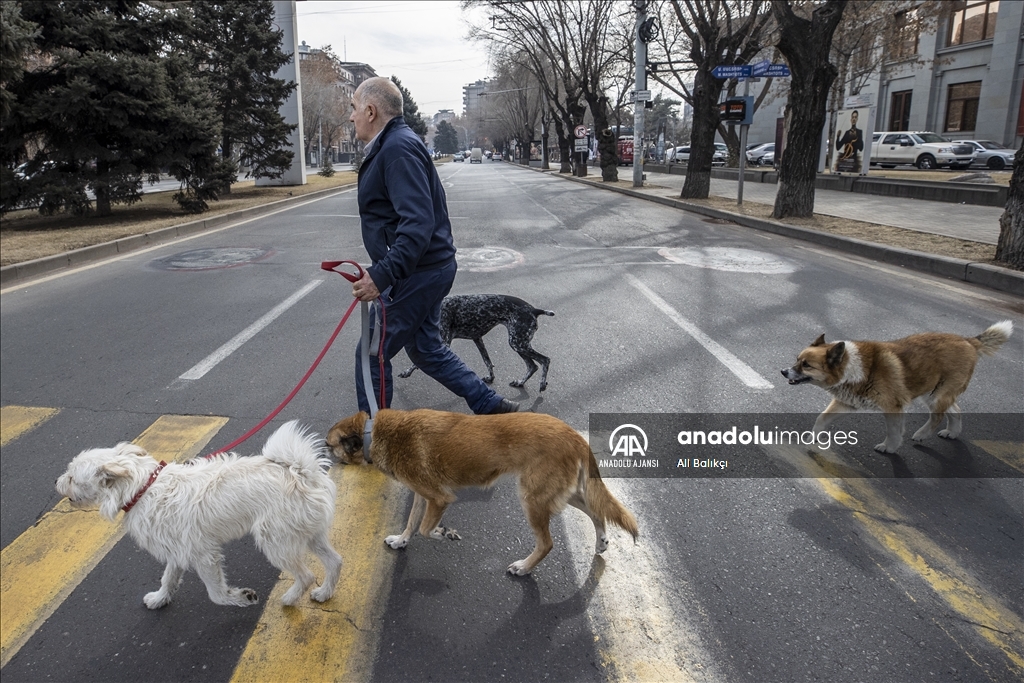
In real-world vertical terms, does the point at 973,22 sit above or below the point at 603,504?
above

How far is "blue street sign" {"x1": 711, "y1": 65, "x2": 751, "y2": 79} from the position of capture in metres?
17.4

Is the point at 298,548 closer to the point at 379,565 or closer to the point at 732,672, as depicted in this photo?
the point at 379,565

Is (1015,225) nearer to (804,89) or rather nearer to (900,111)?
(804,89)

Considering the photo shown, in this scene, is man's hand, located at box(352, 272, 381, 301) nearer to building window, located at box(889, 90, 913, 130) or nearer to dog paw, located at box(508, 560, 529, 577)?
dog paw, located at box(508, 560, 529, 577)

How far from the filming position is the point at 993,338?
4.03 m

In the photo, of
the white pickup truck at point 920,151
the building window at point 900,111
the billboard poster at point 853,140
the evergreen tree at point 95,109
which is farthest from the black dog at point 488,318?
the building window at point 900,111

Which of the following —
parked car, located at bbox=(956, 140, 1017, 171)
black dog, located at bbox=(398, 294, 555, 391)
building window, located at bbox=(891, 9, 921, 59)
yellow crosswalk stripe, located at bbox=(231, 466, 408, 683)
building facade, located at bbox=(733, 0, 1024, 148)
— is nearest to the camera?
yellow crosswalk stripe, located at bbox=(231, 466, 408, 683)

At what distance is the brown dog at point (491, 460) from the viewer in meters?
2.77

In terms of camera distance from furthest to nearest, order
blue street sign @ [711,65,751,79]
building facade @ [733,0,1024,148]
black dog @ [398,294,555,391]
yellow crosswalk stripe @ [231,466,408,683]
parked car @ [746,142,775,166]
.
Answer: parked car @ [746,142,775,166] < building facade @ [733,0,1024,148] < blue street sign @ [711,65,751,79] < black dog @ [398,294,555,391] < yellow crosswalk stripe @ [231,466,408,683]

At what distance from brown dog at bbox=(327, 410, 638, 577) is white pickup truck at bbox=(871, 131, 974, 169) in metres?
33.9

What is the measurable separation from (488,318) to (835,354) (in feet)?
7.75

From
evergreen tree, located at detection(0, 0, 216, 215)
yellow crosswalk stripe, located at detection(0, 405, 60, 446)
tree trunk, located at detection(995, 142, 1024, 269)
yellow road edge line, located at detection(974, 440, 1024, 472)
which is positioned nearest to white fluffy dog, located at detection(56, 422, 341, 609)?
yellow crosswalk stripe, located at detection(0, 405, 60, 446)

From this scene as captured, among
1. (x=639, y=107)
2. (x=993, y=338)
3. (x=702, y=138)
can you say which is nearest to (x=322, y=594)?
(x=993, y=338)

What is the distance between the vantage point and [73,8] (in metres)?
14.7
